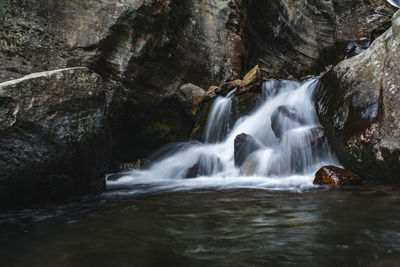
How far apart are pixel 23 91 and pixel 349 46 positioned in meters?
20.9

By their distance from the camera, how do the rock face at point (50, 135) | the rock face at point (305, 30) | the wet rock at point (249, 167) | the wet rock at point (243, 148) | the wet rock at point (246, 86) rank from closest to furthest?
the rock face at point (50, 135)
the wet rock at point (249, 167)
the wet rock at point (243, 148)
the wet rock at point (246, 86)
the rock face at point (305, 30)

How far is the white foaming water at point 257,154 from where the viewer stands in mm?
5242

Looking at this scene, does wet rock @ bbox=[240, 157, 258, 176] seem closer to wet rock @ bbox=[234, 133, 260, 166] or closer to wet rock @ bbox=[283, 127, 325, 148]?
wet rock @ bbox=[234, 133, 260, 166]

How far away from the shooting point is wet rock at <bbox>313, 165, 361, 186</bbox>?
4.23 meters

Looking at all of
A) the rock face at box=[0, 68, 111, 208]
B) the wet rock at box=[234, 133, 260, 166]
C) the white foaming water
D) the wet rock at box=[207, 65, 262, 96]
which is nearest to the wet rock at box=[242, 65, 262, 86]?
the wet rock at box=[207, 65, 262, 96]

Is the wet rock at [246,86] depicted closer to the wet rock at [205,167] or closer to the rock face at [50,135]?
the wet rock at [205,167]

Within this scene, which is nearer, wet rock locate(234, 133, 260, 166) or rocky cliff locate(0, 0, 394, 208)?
rocky cliff locate(0, 0, 394, 208)

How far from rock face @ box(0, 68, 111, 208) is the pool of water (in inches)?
16.2

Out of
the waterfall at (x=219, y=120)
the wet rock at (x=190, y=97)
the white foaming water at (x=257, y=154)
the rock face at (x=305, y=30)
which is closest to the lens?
the white foaming water at (x=257, y=154)

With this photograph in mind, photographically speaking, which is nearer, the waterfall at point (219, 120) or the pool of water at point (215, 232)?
the pool of water at point (215, 232)

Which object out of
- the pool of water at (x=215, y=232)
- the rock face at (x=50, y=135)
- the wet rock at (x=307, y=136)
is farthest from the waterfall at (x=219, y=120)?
the pool of water at (x=215, y=232)

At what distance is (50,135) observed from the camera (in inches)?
143

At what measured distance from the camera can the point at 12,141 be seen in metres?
3.30

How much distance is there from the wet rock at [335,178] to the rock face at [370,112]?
44cm
